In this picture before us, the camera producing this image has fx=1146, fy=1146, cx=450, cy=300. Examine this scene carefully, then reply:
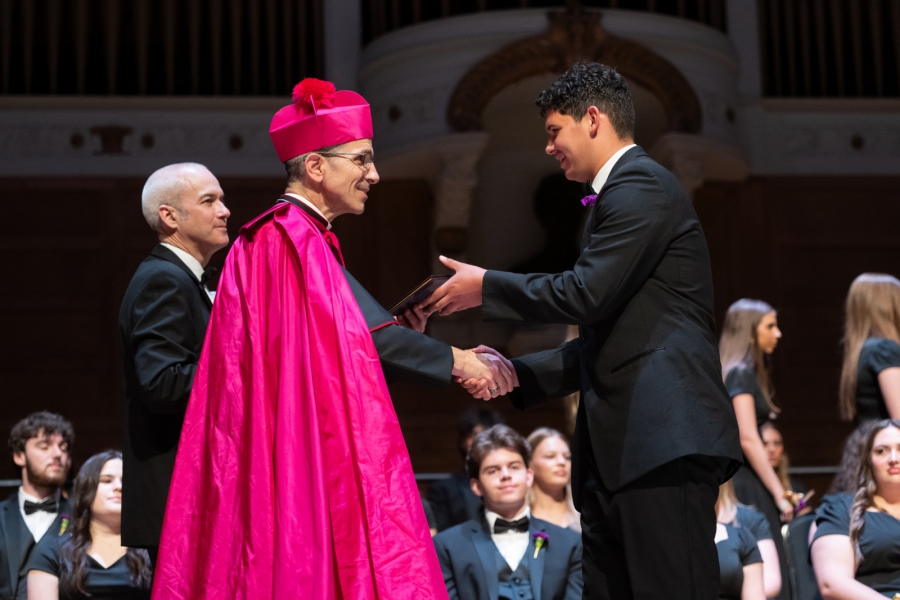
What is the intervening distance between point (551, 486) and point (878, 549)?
50.5 inches

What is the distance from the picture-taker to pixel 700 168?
23.8 ft

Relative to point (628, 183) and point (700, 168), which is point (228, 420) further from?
point (700, 168)

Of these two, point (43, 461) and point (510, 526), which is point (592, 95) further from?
point (43, 461)

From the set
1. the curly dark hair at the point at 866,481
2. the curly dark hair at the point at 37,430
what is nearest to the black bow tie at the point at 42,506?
the curly dark hair at the point at 37,430

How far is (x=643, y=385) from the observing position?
2.40 meters

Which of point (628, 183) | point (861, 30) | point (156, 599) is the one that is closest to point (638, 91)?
point (861, 30)

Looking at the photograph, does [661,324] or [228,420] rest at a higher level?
[661,324]

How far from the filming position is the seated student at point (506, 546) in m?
4.03

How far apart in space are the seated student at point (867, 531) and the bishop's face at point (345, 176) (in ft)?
7.04

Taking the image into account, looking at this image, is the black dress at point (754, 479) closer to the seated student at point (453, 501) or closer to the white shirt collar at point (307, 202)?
the seated student at point (453, 501)

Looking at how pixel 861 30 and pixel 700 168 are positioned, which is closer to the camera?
pixel 700 168

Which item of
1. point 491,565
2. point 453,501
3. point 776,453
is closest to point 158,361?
point 491,565

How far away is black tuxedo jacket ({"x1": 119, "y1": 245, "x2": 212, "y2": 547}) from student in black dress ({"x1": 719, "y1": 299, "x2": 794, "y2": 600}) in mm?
2474

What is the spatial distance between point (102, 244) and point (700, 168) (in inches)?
152
